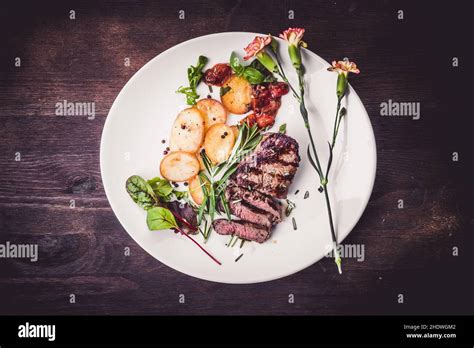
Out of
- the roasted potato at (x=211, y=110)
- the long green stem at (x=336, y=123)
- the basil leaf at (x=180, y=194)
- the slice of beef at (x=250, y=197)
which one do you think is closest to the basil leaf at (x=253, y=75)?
the roasted potato at (x=211, y=110)

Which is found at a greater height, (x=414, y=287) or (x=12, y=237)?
(x=12, y=237)

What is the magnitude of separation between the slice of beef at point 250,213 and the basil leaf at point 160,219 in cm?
27

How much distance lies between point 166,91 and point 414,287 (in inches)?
58.4

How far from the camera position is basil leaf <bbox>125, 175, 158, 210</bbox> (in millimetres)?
2080

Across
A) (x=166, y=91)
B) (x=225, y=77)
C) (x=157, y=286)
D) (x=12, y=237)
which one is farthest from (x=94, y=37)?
(x=157, y=286)

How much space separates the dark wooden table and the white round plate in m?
0.15

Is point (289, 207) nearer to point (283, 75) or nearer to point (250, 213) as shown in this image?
point (250, 213)

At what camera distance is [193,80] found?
210cm

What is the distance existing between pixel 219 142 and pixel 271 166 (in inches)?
10.4

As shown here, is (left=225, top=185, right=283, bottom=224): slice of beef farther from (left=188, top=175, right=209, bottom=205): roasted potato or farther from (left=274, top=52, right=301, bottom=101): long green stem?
(left=274, top=52, right=301, bottom=101): long green stem

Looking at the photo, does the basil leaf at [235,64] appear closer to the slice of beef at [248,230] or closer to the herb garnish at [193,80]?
the herb garnish at [193,80]

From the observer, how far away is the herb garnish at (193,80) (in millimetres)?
2094
